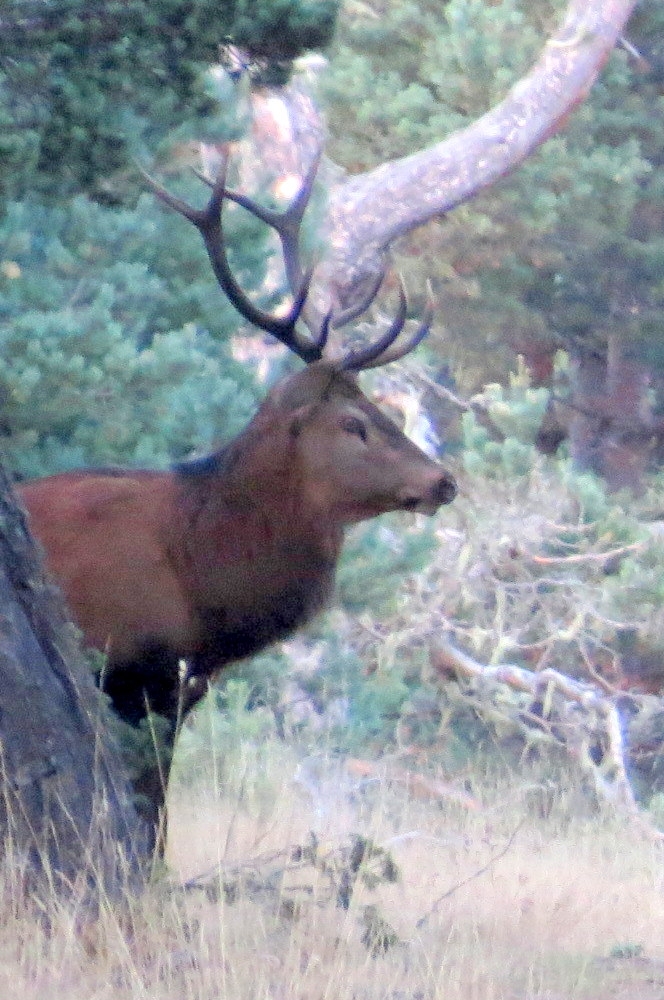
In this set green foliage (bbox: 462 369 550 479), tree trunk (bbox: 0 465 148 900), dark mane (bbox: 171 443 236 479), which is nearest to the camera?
tree trunk (bbox: 0 465 148 900)

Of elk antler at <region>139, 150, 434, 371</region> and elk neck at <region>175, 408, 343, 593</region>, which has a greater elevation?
elk antler at <region>139, 150, 434, 371</region>

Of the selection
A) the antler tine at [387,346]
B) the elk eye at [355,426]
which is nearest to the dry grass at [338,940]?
the elk eye at [355,426]

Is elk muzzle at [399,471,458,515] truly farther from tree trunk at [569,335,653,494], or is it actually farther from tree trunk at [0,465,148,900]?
tree trunk at [569,335,653,494]

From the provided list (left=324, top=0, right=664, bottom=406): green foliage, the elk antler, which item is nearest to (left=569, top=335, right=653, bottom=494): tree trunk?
(left=324, top=0, right=664, bottom=406): green foliage

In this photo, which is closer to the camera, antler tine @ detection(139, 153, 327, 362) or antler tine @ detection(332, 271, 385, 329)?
antler tine @ detection(139, 153, 327, 362)

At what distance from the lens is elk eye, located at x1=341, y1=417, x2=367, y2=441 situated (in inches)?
217

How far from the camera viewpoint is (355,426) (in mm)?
5523

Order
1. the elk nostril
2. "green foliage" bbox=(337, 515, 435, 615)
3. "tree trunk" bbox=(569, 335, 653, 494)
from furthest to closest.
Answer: "tree trunk" bbox=(569, 335, 653, 494) < "green foliage" bbox=(337, 515, 435, 615) < the elk nostril

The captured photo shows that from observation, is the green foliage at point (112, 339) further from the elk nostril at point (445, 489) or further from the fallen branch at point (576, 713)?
the fallen branch at point (576, 713)

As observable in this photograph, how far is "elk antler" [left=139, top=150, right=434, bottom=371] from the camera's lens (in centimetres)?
523

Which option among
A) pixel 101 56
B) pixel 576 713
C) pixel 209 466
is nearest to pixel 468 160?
pixel 576 713

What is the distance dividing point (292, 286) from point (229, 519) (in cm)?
109

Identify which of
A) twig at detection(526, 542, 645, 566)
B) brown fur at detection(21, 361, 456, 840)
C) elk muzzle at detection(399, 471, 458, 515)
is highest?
elk muzzle at detection(399, 471, 458, 515)

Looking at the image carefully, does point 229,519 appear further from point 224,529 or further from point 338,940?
point 338,940
